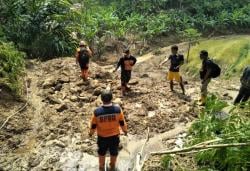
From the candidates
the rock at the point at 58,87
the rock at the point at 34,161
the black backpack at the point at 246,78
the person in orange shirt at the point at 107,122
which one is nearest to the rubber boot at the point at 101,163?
the person in orange shirt at the point at 107,122

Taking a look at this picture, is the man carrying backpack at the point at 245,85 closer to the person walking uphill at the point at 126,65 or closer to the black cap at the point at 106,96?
the person walking uphill at the point at 126,65

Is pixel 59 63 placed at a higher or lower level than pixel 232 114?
higher

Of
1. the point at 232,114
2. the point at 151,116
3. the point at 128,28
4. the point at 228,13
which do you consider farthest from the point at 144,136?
the point at 228,13

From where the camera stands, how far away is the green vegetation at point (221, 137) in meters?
6.68

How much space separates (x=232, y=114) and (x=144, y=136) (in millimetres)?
2303

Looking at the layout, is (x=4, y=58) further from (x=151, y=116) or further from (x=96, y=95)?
(x=151, y=116)

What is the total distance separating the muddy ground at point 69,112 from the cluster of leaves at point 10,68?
0.45m

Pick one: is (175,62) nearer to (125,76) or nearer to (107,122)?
(125,76)

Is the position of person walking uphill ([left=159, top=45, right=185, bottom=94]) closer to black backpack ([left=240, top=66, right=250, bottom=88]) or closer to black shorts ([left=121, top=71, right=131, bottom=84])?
black shorts ([left=121, top=71, right=131, bottom=84])

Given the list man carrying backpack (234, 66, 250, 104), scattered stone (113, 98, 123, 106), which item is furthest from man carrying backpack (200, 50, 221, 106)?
scattered stone (113, 98, 123, 106)

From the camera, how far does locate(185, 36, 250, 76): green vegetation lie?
15523 mm

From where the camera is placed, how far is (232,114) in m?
7.78

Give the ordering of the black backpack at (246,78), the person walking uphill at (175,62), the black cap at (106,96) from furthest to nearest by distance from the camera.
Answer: the person walking uphill at (175,62) → the black backpack at (246,78) → the black cap at (106,96)

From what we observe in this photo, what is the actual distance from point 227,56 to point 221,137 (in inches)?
391
